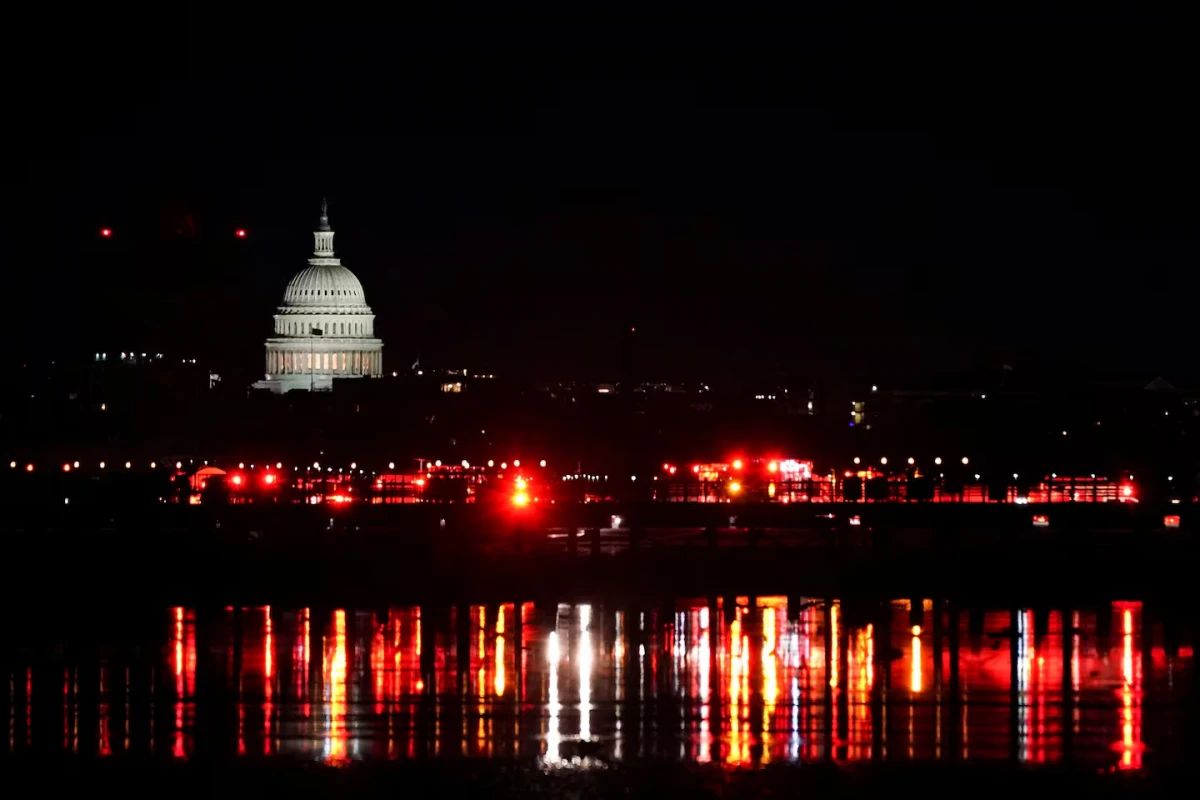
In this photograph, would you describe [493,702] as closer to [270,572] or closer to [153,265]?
[270,572]

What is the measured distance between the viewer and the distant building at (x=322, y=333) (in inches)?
6073

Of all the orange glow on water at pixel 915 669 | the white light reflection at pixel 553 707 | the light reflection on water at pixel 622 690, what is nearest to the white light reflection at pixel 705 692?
the light reflection on water at pixel 622 690

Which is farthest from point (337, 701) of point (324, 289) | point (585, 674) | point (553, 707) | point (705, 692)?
point (324, 289)

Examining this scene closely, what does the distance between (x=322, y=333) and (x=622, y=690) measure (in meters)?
124

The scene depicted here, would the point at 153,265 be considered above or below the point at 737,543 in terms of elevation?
above

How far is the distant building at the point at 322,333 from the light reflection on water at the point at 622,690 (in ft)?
359

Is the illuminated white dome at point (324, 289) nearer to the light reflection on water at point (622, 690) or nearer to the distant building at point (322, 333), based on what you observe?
the distant building at point (322, 333)

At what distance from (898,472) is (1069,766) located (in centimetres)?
6076

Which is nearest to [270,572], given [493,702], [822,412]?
[493,702]

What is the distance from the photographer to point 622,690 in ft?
113

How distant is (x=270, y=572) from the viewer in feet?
165

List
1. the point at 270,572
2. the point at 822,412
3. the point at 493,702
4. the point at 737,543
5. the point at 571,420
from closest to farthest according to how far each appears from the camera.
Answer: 1. the point at 493,702
2. the point at 270,572
3. the point at 737,543
4. the point at 571,420
5. the point at 822,412

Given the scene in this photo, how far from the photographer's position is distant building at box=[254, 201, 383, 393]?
154 meters

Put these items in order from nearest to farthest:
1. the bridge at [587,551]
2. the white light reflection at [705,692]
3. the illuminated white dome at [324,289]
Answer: the white light reflection at [705,692] < the bridge at [587,551] < the illuminated white dome at [324,289]
